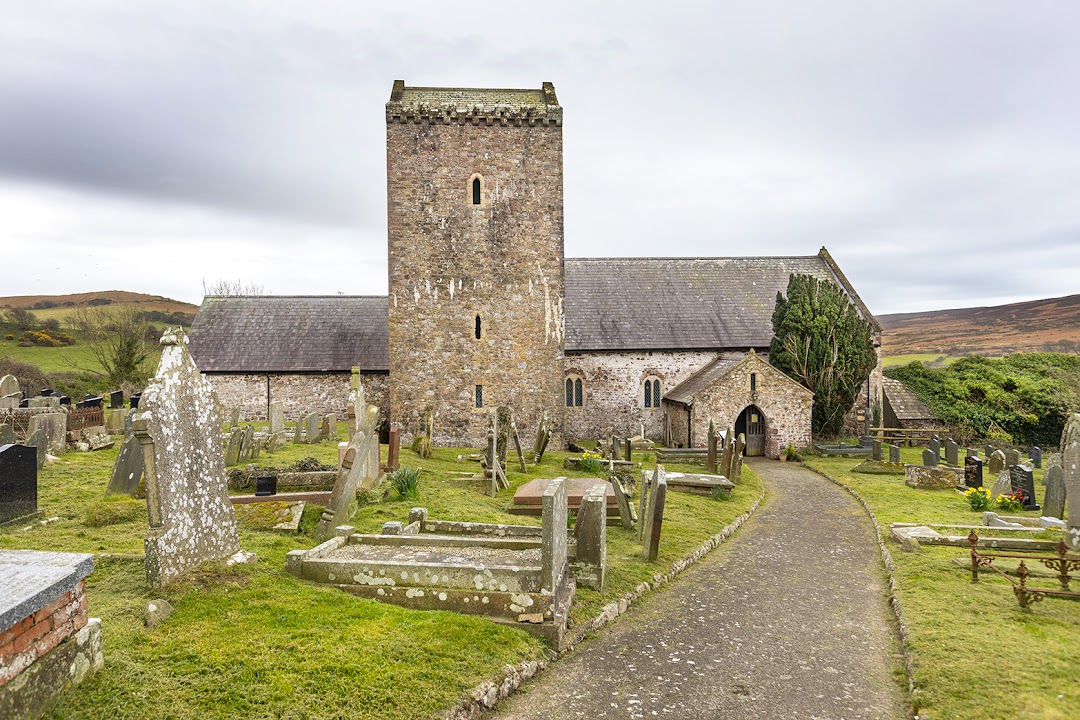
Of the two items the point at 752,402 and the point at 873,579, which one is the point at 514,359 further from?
the point at 873,579

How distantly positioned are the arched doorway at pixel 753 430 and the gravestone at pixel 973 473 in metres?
7.89

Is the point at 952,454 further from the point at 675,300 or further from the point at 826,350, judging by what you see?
the point at 675,300

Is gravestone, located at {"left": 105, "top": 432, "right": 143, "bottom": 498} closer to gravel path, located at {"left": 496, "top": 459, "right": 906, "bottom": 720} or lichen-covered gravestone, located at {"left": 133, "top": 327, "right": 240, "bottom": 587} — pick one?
lichen-covered gravestone, located at {"left": 133, "top": 327, "right": 240, "bottom": 587}

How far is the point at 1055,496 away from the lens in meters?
12.9

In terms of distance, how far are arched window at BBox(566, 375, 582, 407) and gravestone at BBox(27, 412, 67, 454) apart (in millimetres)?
17720

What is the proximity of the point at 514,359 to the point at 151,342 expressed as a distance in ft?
89.2

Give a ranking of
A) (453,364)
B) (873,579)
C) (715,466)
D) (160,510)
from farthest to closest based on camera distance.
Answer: (453,364), (715,466), (873,579), (160,510)

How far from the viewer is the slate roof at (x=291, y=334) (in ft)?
89.8

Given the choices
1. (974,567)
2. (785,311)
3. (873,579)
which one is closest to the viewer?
(974,567)

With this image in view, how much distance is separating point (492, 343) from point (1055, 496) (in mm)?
16220

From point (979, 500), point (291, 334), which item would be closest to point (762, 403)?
point (979, 500)

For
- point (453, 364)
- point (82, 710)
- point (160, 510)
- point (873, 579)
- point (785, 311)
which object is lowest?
point (873, 579)

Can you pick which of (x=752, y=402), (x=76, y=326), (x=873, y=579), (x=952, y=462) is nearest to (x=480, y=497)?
(x=873, y=579)

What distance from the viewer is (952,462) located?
20.8 metres
